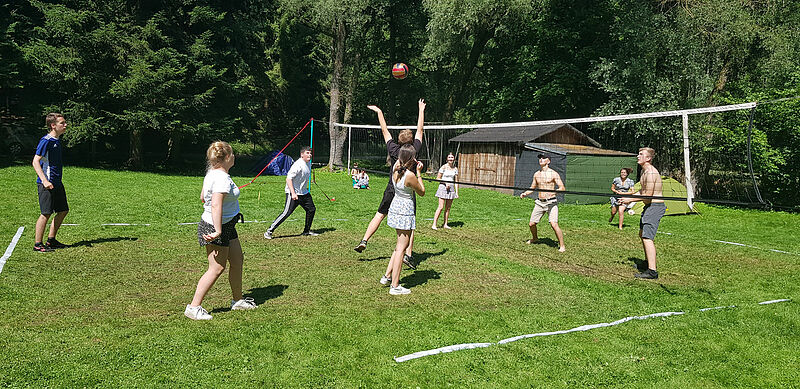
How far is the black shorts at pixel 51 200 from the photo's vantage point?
7.24 metres

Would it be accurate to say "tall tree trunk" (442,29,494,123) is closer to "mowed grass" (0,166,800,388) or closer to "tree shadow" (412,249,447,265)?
"mowed grass" (0,166,800,388)

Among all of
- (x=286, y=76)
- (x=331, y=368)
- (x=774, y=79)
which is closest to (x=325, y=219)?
(x=331, y=368)

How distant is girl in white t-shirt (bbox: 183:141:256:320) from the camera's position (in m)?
4.49

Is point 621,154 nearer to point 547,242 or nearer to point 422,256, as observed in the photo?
point 547,242

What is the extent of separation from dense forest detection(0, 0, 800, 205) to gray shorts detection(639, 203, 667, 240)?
1218 cm

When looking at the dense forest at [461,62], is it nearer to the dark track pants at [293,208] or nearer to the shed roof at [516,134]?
the shed roof at [516,134]

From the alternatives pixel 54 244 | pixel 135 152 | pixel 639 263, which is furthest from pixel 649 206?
pixel 135 152

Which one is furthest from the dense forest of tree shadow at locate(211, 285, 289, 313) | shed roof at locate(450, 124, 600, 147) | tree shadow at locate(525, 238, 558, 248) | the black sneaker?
tree shadow at locate(211, 285, 289, 313)

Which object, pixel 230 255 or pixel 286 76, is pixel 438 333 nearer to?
pixel 230 255

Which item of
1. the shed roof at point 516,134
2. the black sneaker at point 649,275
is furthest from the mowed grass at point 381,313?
the shed roof at point 516,134

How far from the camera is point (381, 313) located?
17.3ft

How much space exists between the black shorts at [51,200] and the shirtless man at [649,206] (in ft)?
27.9

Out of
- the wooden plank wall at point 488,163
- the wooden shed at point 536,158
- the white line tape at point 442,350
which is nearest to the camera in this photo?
the white line tape at point 442,350

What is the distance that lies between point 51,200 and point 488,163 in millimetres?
18486
